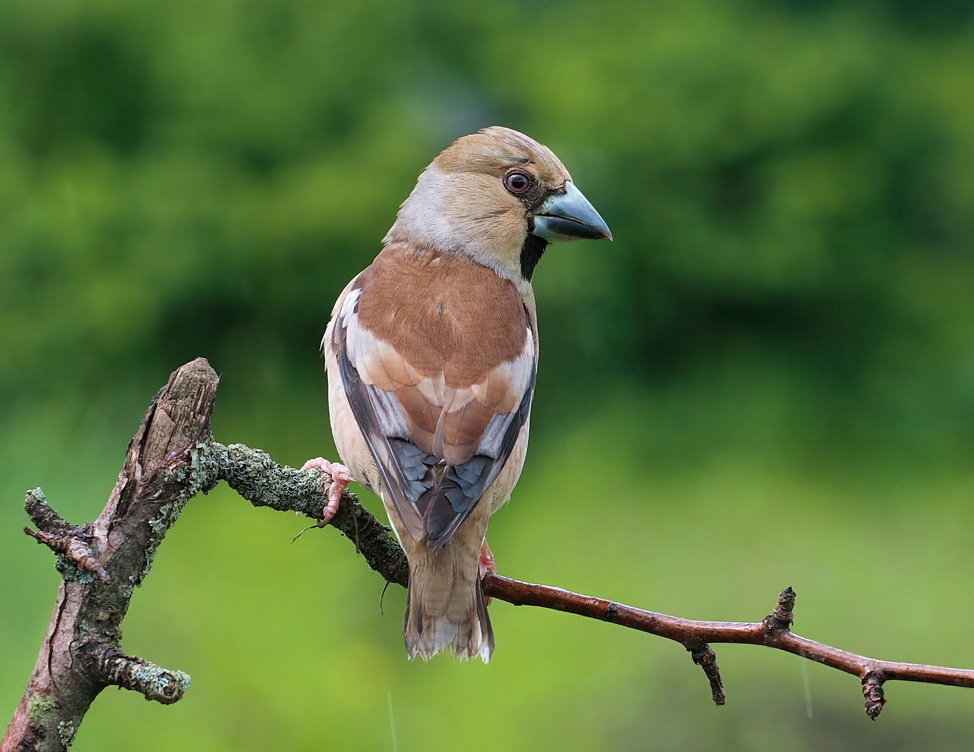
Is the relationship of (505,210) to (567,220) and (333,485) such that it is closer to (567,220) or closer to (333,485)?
(567,220)

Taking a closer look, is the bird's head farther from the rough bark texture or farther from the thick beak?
the rough bark texture

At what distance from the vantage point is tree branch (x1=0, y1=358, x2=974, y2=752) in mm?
2125

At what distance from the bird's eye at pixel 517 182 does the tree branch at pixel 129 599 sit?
5.00ft

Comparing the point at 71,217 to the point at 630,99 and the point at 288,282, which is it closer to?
the point at 288,282

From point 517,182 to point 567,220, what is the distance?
190 mm

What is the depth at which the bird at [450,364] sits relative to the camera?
9.23 ft

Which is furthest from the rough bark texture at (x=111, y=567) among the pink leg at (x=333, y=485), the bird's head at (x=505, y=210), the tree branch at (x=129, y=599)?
the bird's head at (x=505, y=210)

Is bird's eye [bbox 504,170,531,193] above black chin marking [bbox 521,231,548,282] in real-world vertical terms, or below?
above

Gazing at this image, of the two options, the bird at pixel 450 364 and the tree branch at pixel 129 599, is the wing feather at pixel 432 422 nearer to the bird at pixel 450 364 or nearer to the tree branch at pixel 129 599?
the bird at pixel 450 364

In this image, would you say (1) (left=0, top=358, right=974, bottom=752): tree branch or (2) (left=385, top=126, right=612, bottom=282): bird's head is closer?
(1) (left=0, top=358, right=974, bottom=752): tree branch

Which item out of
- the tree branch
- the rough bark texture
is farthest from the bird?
the rough bark texture

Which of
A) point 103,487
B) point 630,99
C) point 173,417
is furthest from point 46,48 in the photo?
point 173,417

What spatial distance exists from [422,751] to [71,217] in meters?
3.61

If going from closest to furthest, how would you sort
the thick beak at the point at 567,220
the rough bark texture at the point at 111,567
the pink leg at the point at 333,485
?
the rough bark texture at the point at 111,567 < the pink leg at the point at 333,485 < the thick beak at the point at 567,220
